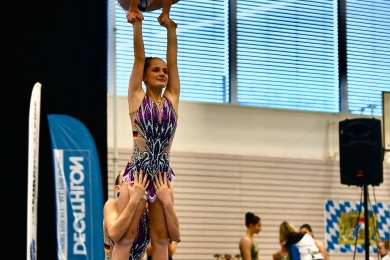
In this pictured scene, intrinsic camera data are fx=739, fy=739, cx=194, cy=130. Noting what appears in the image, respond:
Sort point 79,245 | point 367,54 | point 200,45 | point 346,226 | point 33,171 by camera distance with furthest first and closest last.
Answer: point 367,54, point 346,226, point 200,45, point 79,245, point 33,171

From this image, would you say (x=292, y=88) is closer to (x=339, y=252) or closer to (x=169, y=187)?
(x=339, y=252)

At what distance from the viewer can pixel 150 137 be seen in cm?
450

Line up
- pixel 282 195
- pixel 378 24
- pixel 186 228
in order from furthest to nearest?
pixel 378 24
pixel 282 195
pixel 186 228

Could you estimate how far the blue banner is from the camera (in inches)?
332

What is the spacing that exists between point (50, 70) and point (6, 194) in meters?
1.52

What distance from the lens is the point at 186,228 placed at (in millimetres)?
11195

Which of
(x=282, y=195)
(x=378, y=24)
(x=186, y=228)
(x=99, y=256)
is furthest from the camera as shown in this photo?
(x=378, y=24)

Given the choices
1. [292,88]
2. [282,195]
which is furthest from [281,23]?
[282,195]

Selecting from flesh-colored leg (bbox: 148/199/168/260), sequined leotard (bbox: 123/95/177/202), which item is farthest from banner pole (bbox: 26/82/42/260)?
sequined leotard (bbox: 123/95/177/202)

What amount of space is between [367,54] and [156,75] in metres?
9.03

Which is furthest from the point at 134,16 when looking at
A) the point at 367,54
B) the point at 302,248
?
the point at 367,54

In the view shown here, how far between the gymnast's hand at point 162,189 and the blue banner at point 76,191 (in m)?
4.10

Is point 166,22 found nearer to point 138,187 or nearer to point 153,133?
point 153,133

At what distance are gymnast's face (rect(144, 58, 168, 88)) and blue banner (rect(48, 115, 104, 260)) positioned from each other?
13.7 ft
